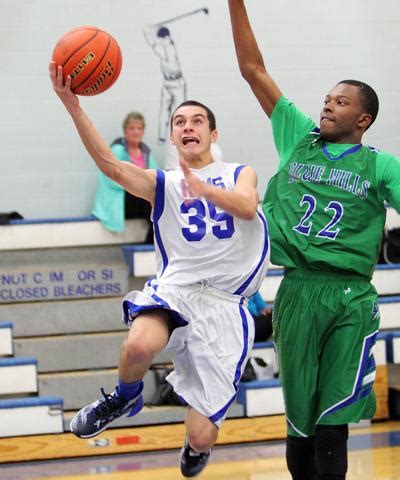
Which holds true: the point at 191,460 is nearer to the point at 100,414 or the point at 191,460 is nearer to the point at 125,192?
the point at 100,414

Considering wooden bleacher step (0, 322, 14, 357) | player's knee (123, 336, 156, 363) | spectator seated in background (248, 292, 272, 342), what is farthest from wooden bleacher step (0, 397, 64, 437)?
player's knee (123, 336, 156, 363)

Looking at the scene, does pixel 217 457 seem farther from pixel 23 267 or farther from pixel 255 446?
pixel 23 267

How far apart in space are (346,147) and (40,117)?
523cm

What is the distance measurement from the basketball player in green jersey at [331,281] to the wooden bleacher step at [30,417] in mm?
3146

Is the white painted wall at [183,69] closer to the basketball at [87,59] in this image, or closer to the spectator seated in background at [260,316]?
the spectator seated in background at [260,316]

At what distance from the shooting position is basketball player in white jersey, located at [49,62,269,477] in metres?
4.80

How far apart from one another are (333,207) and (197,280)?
0.71 metres

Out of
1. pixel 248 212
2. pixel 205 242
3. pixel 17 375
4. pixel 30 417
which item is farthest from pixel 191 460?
pixel 17 375

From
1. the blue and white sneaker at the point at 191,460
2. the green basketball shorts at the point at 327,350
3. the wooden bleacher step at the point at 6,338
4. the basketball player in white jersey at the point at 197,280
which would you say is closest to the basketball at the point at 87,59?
the basketball player in white jersey at the point at 197,280

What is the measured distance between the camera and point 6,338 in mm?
8203

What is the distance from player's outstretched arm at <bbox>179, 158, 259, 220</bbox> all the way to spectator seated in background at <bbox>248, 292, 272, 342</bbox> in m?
3.71

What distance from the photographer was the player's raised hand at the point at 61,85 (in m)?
4.49

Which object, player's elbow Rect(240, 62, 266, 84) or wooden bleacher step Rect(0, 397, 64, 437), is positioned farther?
wooden bleacher step Rect(0, 397, 64, 437)

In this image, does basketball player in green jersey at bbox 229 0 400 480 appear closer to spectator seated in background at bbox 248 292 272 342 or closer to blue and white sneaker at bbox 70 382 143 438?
blue and white sneaker at bbox 70 382 143 438
